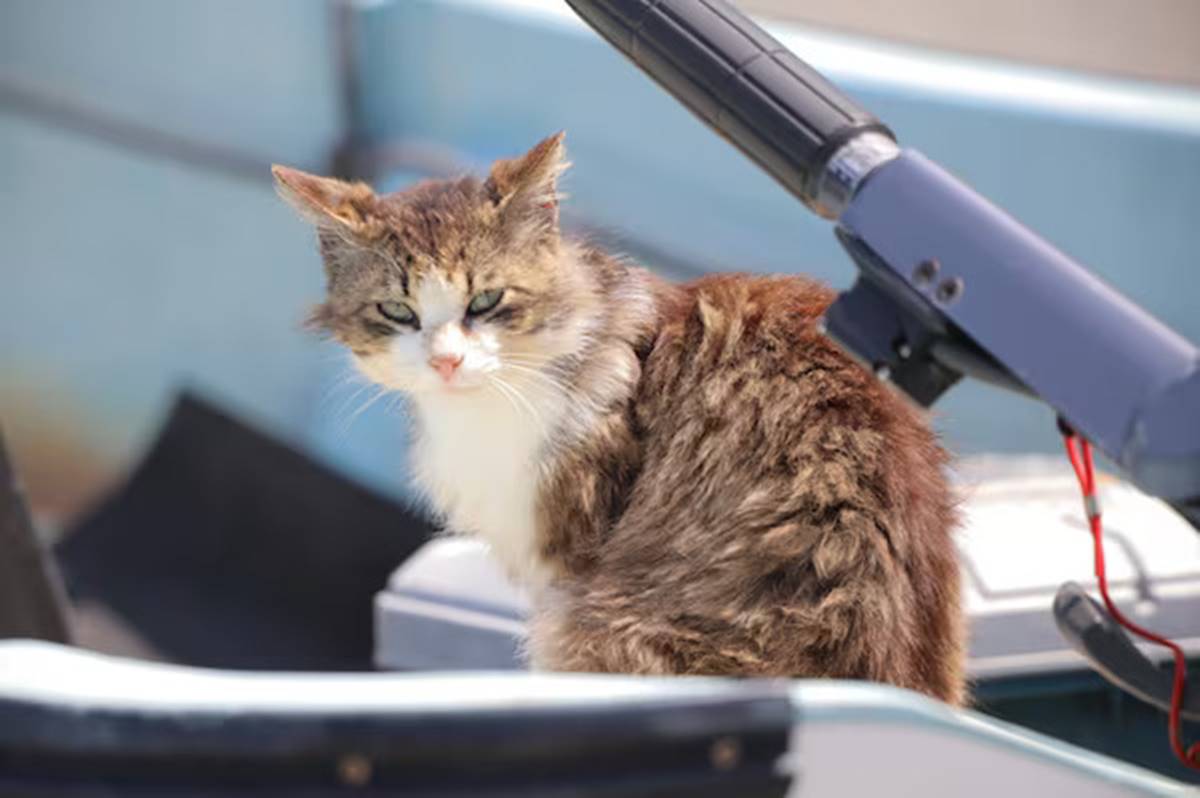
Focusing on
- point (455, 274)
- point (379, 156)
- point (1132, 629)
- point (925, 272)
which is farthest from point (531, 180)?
point (379, 156)

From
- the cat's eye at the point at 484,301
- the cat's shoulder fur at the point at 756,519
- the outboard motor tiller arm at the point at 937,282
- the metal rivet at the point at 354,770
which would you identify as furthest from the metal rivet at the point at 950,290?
the cat's eye at the point at 484,301

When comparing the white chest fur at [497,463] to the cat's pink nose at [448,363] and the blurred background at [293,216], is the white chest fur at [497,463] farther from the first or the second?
the blurred background at [293,216]

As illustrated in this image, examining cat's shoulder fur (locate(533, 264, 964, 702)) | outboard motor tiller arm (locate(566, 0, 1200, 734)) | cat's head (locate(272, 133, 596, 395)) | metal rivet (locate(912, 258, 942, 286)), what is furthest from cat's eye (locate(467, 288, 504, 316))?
metal rivet (locate(912, 258, 942, 286))

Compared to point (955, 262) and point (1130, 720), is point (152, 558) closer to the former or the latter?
point (1130, 720)

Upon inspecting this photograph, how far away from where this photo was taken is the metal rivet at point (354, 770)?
59cm

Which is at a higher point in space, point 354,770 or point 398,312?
point 398,312

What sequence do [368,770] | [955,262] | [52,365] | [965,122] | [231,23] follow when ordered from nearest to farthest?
[368,770]
[955,262]
[965,122]
[231,23]
[52,365]

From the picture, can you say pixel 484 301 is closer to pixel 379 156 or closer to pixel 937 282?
pixel 937 282

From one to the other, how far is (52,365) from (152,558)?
436mm

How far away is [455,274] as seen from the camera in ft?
3.57

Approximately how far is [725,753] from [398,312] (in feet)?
1.89

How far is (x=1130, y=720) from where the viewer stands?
144 cm

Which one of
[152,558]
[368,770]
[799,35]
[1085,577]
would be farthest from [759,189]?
[368,770]

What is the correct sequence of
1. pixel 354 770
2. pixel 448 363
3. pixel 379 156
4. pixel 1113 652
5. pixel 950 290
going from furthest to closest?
pixel 379 156 < pixel 448 363 < pixel 1113 652 < pixel 950 290 < pixel 354 770
